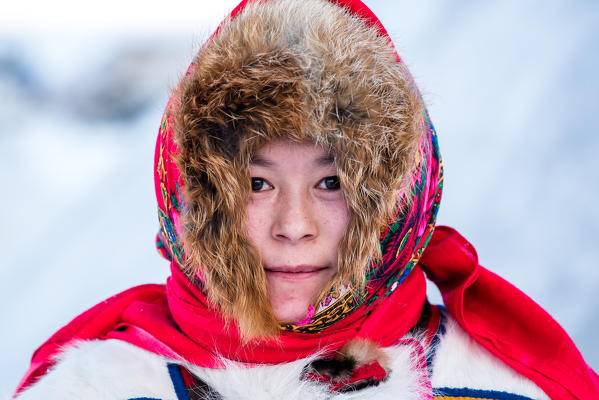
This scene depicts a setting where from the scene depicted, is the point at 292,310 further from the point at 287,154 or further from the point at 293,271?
the point at 287,154

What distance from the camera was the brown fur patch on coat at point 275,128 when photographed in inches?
A: 33.9

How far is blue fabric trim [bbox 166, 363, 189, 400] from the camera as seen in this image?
965 millimetres

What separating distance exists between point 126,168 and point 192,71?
1282mm

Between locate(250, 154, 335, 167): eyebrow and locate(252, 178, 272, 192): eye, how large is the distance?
0.10 feet

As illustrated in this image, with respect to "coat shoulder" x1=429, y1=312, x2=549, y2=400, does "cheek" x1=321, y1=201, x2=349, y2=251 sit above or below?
above

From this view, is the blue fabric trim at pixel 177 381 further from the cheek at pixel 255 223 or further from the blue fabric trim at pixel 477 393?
the blue fabric trim at pixel 477 393

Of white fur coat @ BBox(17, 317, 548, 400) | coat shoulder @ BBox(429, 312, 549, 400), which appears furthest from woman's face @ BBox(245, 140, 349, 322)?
coat shoulder @ BBox(429, 312, 549, 400)

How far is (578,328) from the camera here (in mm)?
1867

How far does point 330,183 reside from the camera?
3.05ft

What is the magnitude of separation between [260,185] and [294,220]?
81 mm

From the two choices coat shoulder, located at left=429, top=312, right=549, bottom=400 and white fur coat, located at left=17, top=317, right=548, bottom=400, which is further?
coat shoulder, located at left=429, top=312, right=549, bottom=400

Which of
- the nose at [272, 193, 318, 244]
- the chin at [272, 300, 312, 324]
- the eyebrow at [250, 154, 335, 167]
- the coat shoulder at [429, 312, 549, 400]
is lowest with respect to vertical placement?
the coat shoulder at [429, 312, 549, 400]

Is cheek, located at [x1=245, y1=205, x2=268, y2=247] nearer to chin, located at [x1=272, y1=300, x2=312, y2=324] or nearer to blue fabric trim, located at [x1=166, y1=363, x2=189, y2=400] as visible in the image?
chin, located at [x1=272, y1=300, x2=312, y2=324]

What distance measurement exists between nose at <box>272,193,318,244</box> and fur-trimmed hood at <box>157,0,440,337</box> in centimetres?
5
